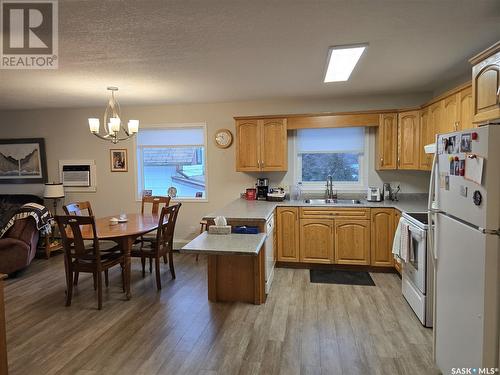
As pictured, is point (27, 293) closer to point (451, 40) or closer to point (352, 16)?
point (352, 16)

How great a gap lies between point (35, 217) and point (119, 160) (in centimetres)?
155

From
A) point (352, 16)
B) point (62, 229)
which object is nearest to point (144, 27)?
point (352, 16)

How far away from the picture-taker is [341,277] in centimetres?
397

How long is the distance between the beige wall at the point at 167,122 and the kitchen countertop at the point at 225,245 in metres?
2.20

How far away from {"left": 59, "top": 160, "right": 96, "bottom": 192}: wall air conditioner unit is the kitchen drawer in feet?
11.9

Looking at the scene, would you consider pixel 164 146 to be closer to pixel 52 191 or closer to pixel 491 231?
pixel 52 191

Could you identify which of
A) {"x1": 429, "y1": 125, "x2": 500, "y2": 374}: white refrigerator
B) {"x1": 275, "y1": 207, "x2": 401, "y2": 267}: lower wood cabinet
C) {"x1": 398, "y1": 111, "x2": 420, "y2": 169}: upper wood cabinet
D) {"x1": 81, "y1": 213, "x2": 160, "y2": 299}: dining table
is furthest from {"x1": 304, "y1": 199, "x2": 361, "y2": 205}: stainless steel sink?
{"x1": 429, "y1": 125, "x2": 500, "y2": 374}: white refrigerator

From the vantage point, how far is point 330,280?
3.88 metres

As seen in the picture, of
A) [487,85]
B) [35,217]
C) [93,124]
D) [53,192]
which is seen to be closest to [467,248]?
[487,85]

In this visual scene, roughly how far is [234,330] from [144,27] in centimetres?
247

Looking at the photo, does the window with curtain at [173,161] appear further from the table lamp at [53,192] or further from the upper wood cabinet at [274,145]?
the table lamp at [53,192]

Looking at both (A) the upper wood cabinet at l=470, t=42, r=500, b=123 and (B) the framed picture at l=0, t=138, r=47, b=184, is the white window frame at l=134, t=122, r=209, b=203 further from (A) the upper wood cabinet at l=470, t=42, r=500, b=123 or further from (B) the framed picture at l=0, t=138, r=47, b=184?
(A) the upper wood cabinet at l=470, t=42, r=500, b=123

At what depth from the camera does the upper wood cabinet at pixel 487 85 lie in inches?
75.9

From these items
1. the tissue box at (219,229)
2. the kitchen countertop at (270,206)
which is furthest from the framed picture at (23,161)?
the tissue box at (219,229)
